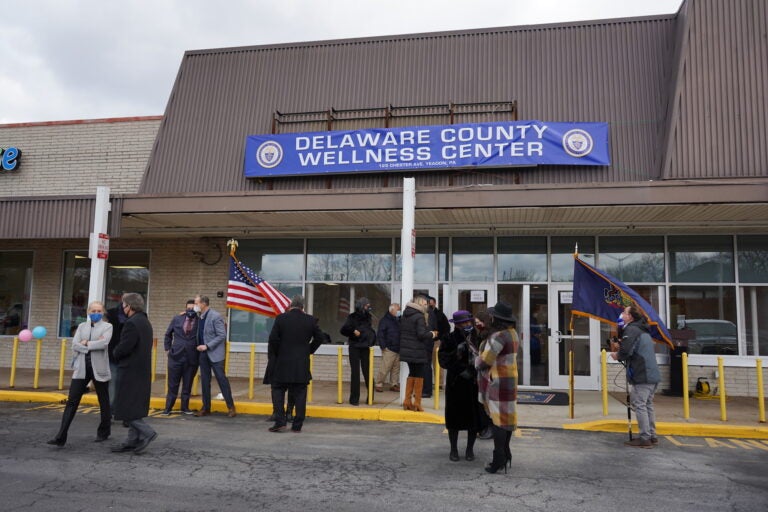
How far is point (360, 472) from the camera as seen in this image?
6.15m

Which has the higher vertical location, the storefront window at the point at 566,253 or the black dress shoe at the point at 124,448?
the storefront window at the point at 566,253

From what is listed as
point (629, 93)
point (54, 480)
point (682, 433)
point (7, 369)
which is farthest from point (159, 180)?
point (682, 433)

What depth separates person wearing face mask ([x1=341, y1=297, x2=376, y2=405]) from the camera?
9.95 metres

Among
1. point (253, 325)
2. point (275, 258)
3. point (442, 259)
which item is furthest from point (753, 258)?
point (253, 325)

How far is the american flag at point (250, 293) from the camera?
10016mm

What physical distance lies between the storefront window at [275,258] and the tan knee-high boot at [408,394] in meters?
5.14

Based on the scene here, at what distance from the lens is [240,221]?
12.4m

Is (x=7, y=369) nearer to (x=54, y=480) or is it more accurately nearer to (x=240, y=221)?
A: (x=240, y=221)

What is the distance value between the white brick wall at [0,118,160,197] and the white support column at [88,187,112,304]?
3.68 metres

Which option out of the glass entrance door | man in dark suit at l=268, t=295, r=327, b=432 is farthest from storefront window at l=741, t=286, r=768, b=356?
man in dark suit at l=268, t=295, r=327, b=432

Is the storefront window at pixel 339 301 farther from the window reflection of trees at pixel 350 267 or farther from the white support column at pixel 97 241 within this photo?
the white support column at pixel 97 241

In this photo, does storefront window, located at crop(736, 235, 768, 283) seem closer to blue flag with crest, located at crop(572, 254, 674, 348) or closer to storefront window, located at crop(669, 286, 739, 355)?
storefront window, located at crop(669, 286, 739, 355)

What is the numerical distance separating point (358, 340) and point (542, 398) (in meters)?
3.65

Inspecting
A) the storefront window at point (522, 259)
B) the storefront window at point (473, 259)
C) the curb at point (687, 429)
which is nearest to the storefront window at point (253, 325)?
the storefront window at point (473, 259)
